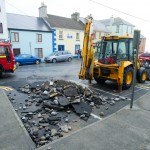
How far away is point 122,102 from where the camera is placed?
714cm

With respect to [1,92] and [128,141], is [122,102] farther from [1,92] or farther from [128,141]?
[1,92]

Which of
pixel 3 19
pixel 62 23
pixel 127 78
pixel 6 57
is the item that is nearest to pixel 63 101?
pixel 127 78

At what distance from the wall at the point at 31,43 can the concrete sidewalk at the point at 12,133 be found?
1829 cm

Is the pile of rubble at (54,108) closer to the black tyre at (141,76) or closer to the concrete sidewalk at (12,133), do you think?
the concrete sidewalk at (12,133)

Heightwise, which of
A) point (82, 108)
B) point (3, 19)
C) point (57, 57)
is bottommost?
point (82, 108)

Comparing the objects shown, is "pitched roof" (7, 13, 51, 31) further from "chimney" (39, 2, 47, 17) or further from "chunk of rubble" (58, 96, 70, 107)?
"chunk of rubble" (58, 96, 70, 107)

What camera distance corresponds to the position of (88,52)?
8.23m

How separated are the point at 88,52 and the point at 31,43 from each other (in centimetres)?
1736

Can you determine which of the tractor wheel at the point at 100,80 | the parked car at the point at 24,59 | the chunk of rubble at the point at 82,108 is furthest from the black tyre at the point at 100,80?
the parked car at the point at 24,59

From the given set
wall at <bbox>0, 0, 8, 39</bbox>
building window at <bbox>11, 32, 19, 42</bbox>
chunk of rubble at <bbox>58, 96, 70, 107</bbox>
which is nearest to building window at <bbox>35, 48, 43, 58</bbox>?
building window at <bbox>11, 32, 19, 42</bbox>

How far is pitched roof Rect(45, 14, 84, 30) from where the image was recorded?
26603mm

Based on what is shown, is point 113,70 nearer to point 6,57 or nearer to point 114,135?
point 114,135

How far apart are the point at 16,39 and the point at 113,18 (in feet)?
87.3

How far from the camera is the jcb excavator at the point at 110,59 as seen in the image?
810cm
